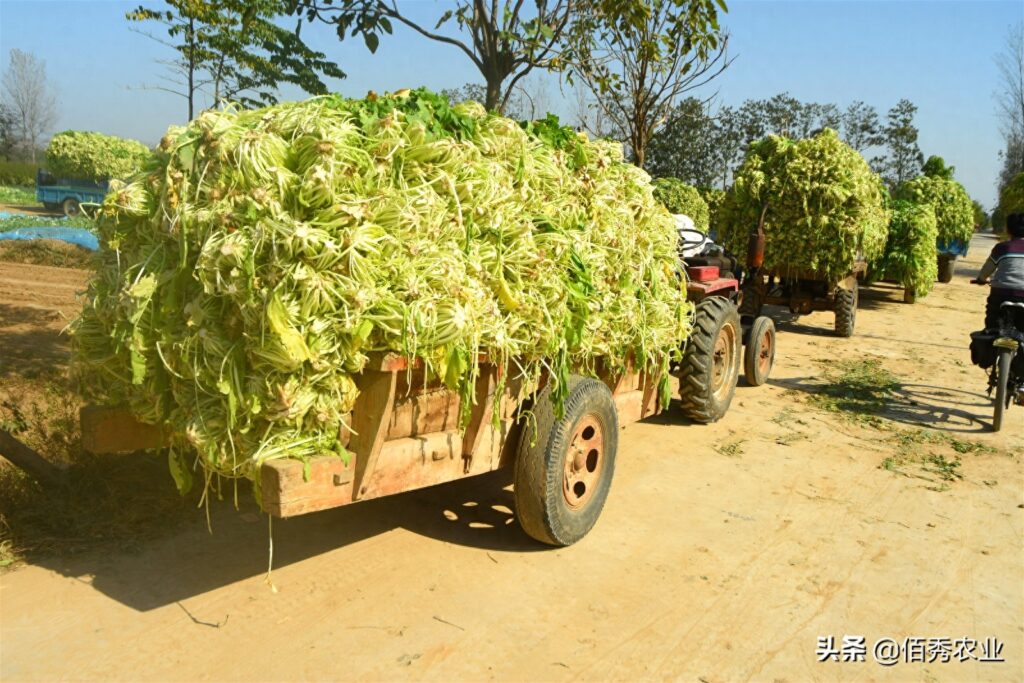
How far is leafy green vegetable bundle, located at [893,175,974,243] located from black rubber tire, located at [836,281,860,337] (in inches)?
326

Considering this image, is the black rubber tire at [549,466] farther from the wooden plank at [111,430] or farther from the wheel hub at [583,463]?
the wooden plank at [111,430]

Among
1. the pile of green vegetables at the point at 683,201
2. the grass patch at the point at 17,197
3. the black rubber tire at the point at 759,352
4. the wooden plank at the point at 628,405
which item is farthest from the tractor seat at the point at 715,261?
the grass patch at the point at 17,197

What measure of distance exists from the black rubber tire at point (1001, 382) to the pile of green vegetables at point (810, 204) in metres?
4.03

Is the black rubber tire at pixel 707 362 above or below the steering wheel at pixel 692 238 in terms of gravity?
below

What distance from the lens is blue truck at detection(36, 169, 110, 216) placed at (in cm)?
3077

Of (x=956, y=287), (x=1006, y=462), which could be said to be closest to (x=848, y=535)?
(x=1006, y=462)

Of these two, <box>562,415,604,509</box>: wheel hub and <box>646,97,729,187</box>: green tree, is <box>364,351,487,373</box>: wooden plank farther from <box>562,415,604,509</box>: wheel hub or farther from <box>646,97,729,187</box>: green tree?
<box>646,97,729,187</box>: green tree

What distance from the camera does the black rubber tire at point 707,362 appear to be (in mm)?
6488

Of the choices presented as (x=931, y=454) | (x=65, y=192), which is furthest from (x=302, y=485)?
(x=65, y=192)

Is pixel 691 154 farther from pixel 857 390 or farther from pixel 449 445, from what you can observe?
pixel 449 445

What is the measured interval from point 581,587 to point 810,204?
28.9 ft

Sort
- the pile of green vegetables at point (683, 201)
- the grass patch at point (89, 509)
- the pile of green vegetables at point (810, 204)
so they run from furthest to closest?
the pile of green vegetables at point (683, 201) → the pile of green vegetables at point (810, 204) → the grass patch at point (89, 509)

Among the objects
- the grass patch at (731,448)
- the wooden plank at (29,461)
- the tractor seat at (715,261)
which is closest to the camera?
the wooden plank at (29,461)

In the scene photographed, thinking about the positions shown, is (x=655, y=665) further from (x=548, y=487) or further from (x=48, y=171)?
(x=48, y=171)
